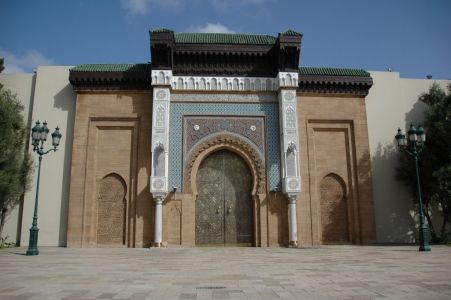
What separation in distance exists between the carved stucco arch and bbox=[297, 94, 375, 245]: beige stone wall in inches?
57.6

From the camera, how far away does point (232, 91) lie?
43.3ft

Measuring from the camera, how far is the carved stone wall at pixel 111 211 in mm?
12336

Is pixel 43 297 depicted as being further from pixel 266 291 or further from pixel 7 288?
pixel 266 291

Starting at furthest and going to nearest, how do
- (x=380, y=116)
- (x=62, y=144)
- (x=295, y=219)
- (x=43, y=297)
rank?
(x=380, y=116)
(x=62, y=144)
(x=295, y=219)
(x=43, y=297)

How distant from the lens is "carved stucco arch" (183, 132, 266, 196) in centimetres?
1251

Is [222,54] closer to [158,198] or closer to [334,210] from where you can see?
[158,198]

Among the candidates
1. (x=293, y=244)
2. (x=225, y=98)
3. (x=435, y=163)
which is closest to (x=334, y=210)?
(x=293, y=244)

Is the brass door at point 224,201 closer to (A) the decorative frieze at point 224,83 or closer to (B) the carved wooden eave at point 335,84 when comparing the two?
(A) the decorative frieze at point 224,83

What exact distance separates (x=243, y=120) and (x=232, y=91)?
3.53 feet

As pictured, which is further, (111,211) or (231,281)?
(111,211)

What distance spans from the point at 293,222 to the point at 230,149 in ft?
10.3

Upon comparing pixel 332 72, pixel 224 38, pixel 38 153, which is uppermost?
pixel 224 38

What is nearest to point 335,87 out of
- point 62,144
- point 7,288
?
point 62,144

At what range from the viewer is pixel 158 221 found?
11891mm
